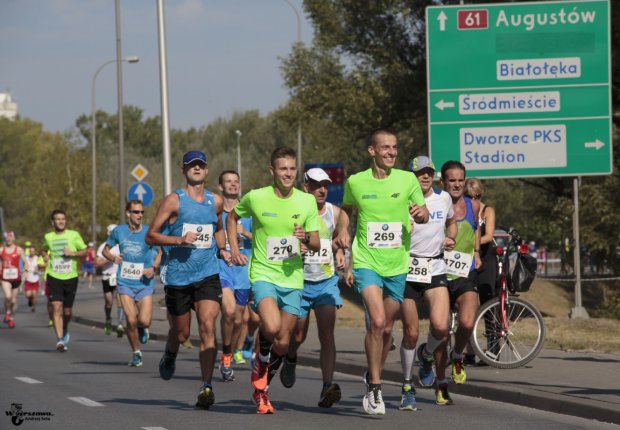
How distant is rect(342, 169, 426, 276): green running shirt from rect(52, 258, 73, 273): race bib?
10378 millimetres

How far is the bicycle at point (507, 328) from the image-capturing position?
13984 millimetres

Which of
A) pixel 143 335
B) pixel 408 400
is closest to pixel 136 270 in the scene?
pixel 143 335

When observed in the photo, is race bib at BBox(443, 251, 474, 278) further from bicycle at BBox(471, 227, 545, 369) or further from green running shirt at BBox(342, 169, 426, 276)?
green running shirt at BBox(342, 169, 426, 276)

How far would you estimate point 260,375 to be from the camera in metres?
10.9

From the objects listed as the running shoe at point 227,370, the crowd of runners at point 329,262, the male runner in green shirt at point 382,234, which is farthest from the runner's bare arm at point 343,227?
the running shoe at point 227,370

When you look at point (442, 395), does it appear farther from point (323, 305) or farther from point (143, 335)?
point (143, 335)

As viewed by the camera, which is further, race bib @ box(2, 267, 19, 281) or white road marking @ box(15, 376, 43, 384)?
race bib @ box(2, 267, 19, 281)

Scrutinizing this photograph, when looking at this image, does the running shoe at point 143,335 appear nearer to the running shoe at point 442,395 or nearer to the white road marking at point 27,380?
the white road marking at point 27,380

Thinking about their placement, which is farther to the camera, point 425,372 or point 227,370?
point 227,370

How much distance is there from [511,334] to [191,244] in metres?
3.70

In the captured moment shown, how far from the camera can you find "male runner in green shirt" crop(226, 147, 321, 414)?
10.8m

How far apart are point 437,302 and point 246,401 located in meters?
1.94

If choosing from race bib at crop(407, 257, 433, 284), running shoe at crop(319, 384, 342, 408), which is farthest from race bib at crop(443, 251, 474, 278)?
running shoe at crop(319, 384, 342, 408)

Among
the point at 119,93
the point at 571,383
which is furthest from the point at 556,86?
the point at 119,93
